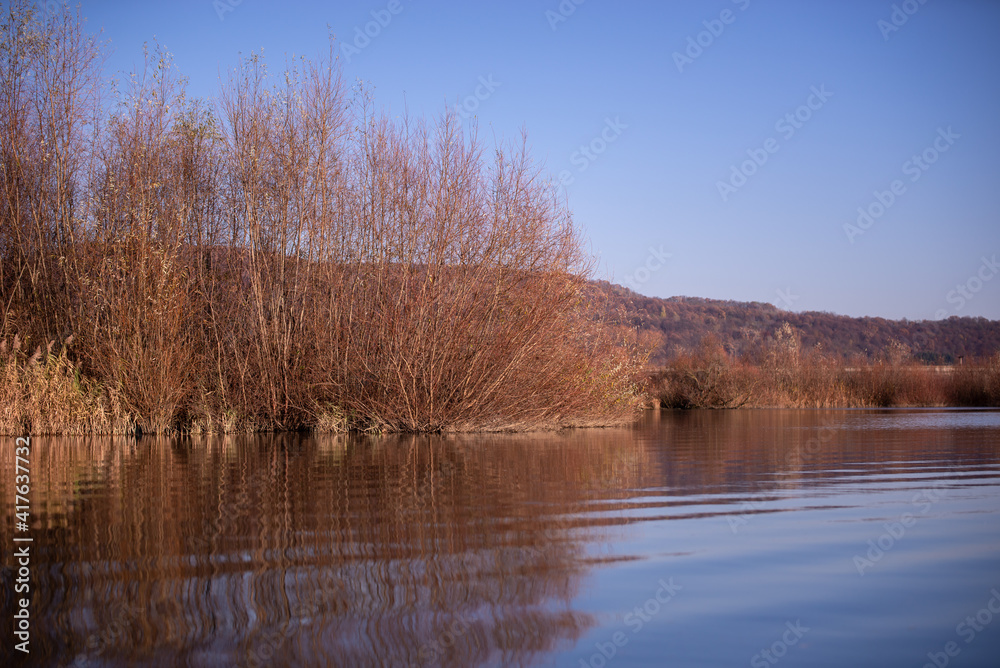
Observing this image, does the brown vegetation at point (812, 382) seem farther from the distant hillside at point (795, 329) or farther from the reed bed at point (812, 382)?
the distant hillside at point (795, 329)

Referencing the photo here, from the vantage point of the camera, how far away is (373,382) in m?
16.2

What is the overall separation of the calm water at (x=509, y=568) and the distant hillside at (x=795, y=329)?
182 ft

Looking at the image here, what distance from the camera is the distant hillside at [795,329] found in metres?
65.6

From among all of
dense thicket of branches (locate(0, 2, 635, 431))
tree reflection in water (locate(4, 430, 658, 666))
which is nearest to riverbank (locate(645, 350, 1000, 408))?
dense thicket of branches (locate(0, 2, 635, 431))

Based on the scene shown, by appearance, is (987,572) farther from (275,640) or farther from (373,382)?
(373,382)

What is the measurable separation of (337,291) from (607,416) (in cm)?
802

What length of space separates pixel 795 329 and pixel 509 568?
2940 inches

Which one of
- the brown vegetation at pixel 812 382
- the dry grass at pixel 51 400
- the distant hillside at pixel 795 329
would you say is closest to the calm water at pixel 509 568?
the dry grass at pixel 51 400

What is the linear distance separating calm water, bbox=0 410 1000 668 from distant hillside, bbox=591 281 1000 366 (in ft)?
182

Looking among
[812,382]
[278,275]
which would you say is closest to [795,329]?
[812,382]

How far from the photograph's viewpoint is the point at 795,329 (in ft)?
241

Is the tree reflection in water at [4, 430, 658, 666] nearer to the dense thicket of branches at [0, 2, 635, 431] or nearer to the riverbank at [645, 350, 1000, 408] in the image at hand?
the dense thicket of branches at [0, 2, 635, 431]

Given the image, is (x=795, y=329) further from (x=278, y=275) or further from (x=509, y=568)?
(x=509, y=568)

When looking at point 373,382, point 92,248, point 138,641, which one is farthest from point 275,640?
point 92,248
